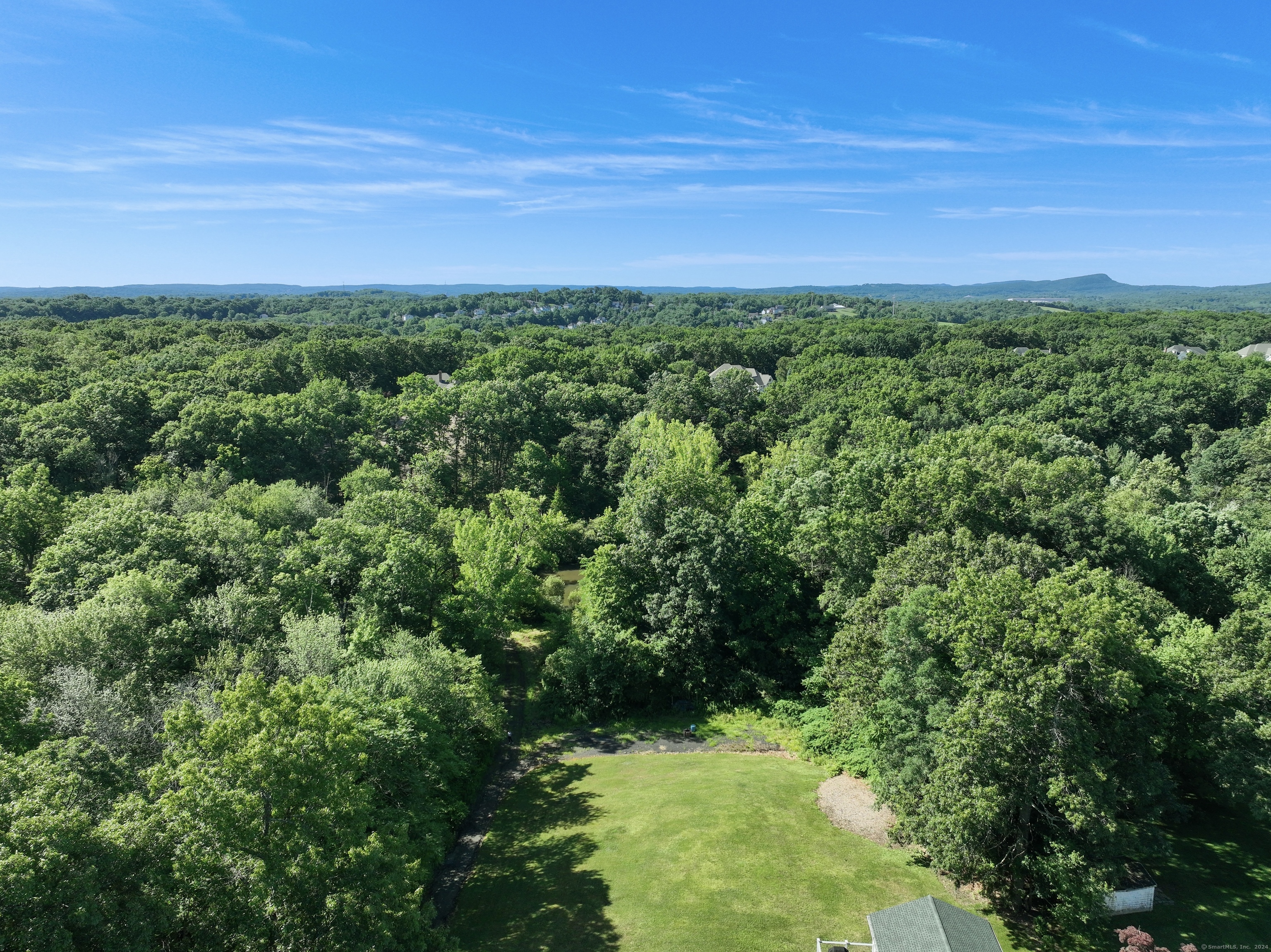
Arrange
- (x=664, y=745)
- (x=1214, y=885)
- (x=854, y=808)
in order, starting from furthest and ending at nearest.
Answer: (x=664, y=745)
(x=854, y=808)
(x=1214, y=885)

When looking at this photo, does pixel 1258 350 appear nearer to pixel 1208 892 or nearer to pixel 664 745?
pixel 1208 892

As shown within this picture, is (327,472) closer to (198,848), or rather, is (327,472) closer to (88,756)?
(88,756)

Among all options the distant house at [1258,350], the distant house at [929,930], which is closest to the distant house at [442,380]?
the distant house at [929,930]

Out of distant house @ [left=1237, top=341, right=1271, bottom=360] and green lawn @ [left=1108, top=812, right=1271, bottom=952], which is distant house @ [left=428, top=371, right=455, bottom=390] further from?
distant house @ [left=1237, top=341, right=1271, bottom=360]

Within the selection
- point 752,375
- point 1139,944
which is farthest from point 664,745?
point 752,375

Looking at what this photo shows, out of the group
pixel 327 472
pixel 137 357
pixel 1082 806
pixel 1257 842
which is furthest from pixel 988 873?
pixel 137 357

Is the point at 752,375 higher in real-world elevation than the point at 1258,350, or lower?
lower
